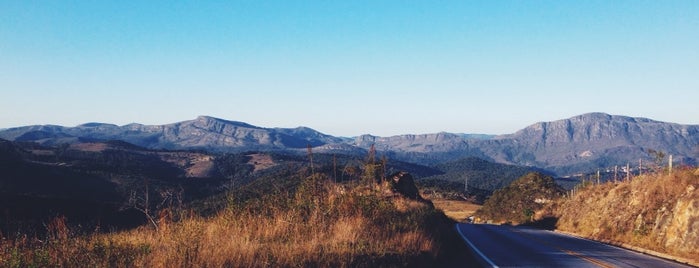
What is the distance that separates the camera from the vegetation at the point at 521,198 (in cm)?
6790

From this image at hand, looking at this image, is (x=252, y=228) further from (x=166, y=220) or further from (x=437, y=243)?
(x=437, y=243)

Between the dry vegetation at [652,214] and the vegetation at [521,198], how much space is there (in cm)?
3419

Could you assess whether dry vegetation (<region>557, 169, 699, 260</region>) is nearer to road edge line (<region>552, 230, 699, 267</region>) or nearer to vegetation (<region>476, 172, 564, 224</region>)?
road edge line (<region>552, 230, 699, 267</region>)

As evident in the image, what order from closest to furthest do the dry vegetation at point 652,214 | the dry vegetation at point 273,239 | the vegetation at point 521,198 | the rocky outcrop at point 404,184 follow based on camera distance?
the dry vegetation at point 273,239 → the dry vegetation at point 652,214 → the rocky outcrop at point 404,184 → the vegetation at point 521,198

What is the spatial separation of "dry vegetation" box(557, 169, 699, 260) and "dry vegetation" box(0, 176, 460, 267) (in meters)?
9.64

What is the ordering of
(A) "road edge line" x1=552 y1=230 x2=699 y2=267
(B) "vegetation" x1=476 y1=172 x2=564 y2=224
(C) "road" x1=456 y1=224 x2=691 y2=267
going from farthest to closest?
(B) "vegetation" x1=476 y1=172 x2=564 y2=224 < (A) "road edge line" x1=552 y1=230 x2=699 y2=267 < (C) "road" x1=456 y1=224 x2=691 y2=267

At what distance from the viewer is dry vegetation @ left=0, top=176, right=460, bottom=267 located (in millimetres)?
8320

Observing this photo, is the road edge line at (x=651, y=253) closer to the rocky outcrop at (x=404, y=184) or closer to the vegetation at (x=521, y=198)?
the rocky outcrop at (x=404, y=184)

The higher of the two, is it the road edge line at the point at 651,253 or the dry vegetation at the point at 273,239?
the dry vegetation at the point at 273,239

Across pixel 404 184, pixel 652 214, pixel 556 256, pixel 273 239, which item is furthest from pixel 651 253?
pixel 273 239

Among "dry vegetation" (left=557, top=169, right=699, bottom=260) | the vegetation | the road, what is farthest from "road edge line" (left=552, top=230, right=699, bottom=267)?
the vegetation

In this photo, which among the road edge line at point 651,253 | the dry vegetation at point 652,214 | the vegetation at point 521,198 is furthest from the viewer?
the vegetation at point 521,198

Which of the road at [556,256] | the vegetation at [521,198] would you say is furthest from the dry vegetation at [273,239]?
the vegetation at [521,198]

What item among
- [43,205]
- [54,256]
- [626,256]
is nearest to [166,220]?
[54,256]
